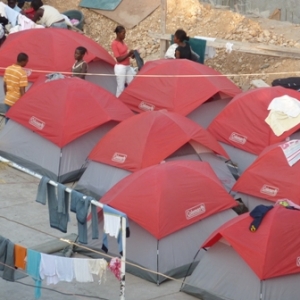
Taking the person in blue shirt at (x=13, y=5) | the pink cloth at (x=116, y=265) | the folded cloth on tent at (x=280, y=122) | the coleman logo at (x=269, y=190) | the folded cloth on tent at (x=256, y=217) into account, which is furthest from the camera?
the person in blue shirt at (x=13, y=5)

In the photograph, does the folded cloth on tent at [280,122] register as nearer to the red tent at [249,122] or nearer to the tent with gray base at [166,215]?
the red tent at [249,122]

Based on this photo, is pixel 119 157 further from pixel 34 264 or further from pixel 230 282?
pixel 34 264

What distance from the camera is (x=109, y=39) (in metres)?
21.2

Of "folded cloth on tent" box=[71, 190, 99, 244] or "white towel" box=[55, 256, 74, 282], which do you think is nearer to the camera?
"white towel" box=[55, 256, 74, 282]

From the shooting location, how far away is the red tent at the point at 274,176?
12938mm

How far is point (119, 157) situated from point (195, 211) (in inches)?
78.8

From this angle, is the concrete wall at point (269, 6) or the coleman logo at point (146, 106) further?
the concrete wall at point (269, 6)

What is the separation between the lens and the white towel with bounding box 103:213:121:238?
31.9 ft

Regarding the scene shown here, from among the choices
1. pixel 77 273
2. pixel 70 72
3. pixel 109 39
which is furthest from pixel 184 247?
pixel 109 39

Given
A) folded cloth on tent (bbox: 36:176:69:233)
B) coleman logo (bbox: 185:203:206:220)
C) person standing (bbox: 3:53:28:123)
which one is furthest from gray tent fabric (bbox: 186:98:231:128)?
folded cloth on tent (bbox: 36:176:69:233)

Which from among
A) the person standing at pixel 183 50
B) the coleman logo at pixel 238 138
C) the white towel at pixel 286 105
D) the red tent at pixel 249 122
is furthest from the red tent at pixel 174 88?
the white towel at pixel 286 105

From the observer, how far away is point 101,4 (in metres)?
21.6

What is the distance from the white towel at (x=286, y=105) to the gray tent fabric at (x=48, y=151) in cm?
259

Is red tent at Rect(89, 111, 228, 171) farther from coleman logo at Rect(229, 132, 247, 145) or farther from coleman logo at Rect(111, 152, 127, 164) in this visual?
coleman logo at Rect(229, 132, 247, 145)
